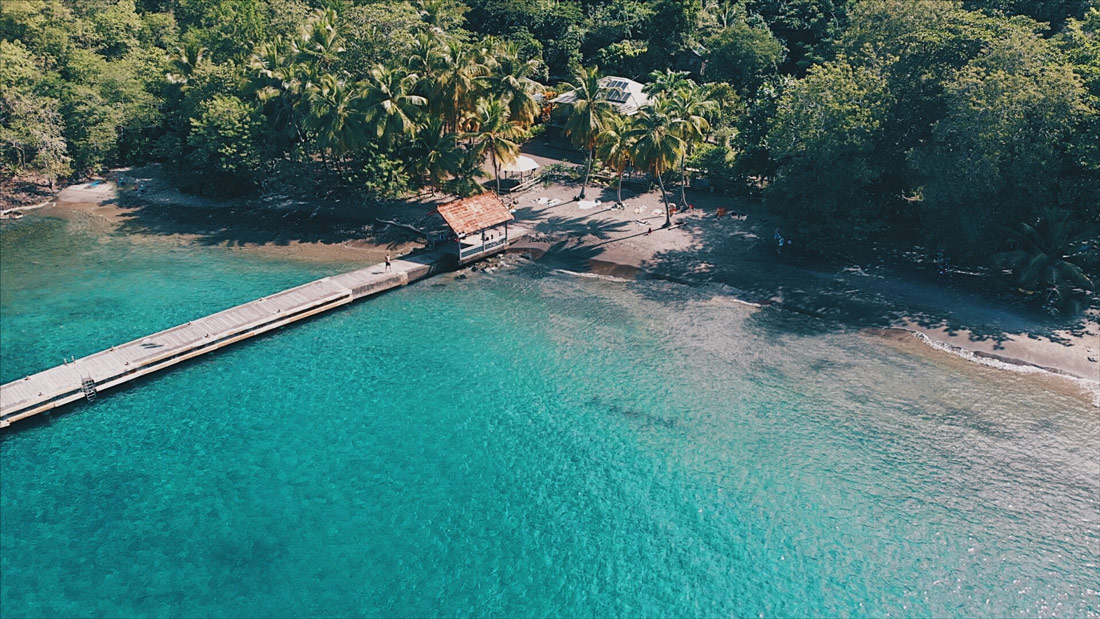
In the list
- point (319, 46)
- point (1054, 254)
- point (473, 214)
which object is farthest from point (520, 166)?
point (1054, 254)

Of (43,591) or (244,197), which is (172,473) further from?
(244,197)

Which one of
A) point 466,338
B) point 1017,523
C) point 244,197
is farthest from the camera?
point 244,197

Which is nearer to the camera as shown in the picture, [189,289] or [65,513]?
[65,513]

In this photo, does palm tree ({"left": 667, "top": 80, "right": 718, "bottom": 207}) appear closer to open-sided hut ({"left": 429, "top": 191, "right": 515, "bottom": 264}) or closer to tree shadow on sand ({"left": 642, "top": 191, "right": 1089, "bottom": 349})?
Result: tree shadow on sand ({"left": 642, "top": 191, "right": 1089, "bottom": 349})

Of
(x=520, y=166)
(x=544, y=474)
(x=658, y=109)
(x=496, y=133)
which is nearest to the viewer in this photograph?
(x=544, y=474)

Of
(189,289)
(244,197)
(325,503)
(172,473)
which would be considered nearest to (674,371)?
(325,503)

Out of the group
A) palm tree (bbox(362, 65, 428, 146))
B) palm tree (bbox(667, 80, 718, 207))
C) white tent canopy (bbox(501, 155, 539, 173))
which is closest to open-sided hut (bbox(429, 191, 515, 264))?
white tent canopy (bbox(501, 155, 539, 173))

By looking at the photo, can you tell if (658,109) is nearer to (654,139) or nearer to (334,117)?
(654,139)
